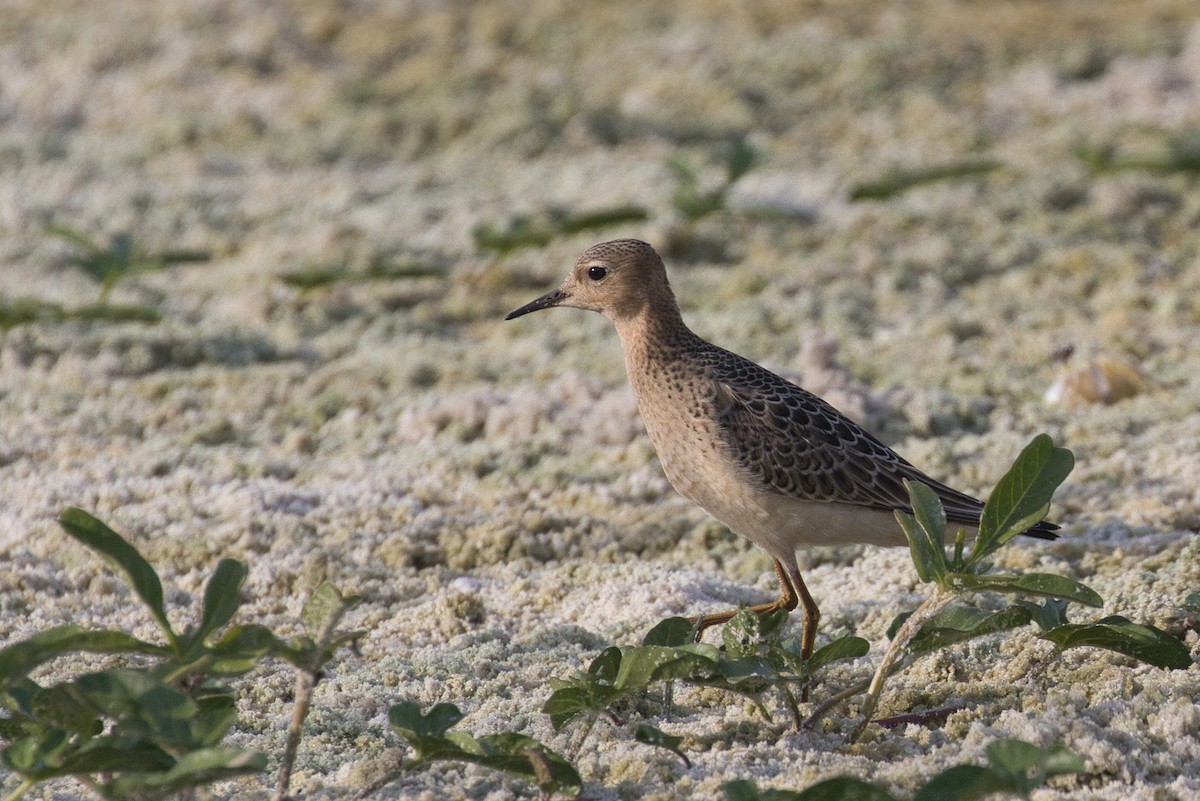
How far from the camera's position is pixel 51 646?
2.79 m

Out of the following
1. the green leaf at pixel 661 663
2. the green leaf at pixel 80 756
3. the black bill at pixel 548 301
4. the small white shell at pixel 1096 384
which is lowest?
the green leaf at pixel 661 663

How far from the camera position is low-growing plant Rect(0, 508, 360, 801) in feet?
8.93

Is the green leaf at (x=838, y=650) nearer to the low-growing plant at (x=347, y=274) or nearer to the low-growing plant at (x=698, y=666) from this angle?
the low-growing plant at (x=698, y=666)

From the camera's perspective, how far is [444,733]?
3.05 meters

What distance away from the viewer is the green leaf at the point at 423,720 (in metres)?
3.01

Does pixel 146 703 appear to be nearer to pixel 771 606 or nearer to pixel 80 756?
pixel 80 756

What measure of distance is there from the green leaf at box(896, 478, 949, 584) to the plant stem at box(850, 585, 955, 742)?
0.14ft

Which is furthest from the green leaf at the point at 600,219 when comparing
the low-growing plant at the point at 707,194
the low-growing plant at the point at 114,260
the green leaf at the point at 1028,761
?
the green leaf at the point at 1028,761

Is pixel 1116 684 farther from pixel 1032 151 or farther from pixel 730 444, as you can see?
pixel 1032 151

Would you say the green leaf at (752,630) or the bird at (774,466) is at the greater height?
the bird at (774,466)

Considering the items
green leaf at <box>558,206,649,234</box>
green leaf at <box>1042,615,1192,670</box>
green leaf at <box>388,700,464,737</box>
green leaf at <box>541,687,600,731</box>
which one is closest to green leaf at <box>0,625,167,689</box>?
green leaf at <box>388,700,464,737</box>

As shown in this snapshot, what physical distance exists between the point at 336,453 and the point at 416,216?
2.85 meters

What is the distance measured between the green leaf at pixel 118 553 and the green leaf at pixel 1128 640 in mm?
1998

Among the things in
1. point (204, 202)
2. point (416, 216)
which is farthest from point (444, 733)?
point (204, 202)
